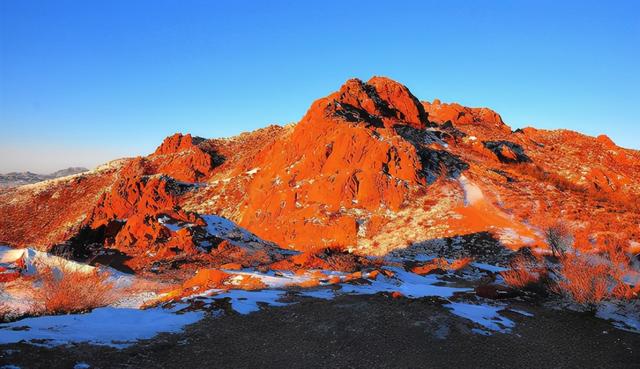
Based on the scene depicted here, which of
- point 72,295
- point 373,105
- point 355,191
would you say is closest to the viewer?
point 72,295

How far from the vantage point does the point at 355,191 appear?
33281 mm

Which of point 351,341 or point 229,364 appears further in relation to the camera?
point 351,341

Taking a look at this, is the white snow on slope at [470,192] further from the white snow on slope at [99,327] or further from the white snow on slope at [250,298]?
the white snow on slope at [99,327]

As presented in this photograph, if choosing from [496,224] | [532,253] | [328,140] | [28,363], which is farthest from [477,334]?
[328,140]

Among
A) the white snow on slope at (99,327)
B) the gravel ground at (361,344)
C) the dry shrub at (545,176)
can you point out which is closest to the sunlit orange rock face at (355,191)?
the dry shrub at (545,176)

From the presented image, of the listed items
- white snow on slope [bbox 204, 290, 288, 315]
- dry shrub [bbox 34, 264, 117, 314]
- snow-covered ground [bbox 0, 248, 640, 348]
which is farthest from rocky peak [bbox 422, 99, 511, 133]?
dry shrub [bbox 34, 264, 117, 314]

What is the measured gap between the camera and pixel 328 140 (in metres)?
38.8

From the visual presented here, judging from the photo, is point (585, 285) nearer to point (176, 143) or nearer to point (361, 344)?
point (361, 344)

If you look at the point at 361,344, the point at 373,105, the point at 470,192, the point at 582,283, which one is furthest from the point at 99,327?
the point at 373,105

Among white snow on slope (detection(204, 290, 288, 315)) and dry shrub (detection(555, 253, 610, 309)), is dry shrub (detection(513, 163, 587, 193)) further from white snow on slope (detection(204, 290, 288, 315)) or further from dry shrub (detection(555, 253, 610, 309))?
white snow on slope (detection(204, 290, 288, 315))

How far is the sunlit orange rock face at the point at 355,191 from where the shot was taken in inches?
1038

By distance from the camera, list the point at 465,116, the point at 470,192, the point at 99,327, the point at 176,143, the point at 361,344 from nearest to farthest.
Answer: the point at 99,327, the point at 361,344, the point at 470,192, the point at 176,143, the point at 465,116

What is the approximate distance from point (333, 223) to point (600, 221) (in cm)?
1769

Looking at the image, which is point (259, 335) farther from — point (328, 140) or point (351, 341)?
point (328, 140)
